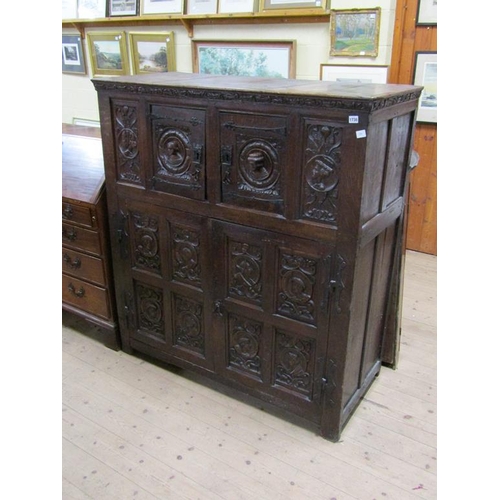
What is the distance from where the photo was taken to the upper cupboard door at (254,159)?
5.30 ft

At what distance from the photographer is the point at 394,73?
10.6ft

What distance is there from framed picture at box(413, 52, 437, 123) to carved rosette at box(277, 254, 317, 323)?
6.58 feet

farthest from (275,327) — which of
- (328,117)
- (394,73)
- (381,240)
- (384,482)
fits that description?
(394,73)

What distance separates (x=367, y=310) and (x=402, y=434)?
0.55m

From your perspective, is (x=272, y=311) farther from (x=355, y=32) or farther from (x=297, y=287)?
(x=355, y=32)

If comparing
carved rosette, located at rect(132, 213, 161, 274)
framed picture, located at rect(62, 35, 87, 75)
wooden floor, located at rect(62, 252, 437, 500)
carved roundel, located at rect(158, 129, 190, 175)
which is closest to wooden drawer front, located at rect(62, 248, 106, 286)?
carved rosette, located at rect(132, 213, 161, 274)

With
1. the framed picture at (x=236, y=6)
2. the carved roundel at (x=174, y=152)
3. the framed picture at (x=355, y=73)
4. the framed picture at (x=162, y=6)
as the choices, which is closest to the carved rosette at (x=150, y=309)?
the carved roundel at (x=174, y=152)

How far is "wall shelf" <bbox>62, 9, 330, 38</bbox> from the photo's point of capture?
3223 millimetres

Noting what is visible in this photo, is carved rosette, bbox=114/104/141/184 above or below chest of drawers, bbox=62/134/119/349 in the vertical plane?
above

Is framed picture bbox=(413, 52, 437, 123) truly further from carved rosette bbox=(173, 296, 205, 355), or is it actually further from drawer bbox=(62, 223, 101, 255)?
drawer bbox=(62, 223, 101, 255)

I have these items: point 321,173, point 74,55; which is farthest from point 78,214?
point 74,55

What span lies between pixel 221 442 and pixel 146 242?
36.4 inches

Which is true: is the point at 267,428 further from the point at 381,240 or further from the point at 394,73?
the point at 394,73

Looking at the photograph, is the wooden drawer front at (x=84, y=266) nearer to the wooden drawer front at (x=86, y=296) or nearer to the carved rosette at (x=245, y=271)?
the wooden drawer front at (x=86, y=296)
